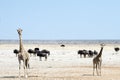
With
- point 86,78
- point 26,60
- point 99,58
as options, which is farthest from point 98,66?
point 26,60

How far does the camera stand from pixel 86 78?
2070 centimetres

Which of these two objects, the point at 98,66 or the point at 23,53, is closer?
the point at 23,53

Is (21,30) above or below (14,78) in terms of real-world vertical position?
above

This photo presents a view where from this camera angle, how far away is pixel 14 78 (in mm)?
20797

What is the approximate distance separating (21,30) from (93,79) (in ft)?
15.6

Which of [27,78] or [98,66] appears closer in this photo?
[27,78]

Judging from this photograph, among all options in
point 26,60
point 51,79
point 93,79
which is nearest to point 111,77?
point 93,79

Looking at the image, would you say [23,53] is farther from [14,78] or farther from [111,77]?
[111,77]

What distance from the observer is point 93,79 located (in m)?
20.5

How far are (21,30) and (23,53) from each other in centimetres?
129

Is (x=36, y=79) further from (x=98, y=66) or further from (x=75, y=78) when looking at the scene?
(x=98, y=66)

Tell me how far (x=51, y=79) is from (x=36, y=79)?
782 mm

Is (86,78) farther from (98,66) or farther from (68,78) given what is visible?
(98,66)

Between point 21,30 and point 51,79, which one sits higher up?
point 21,30
